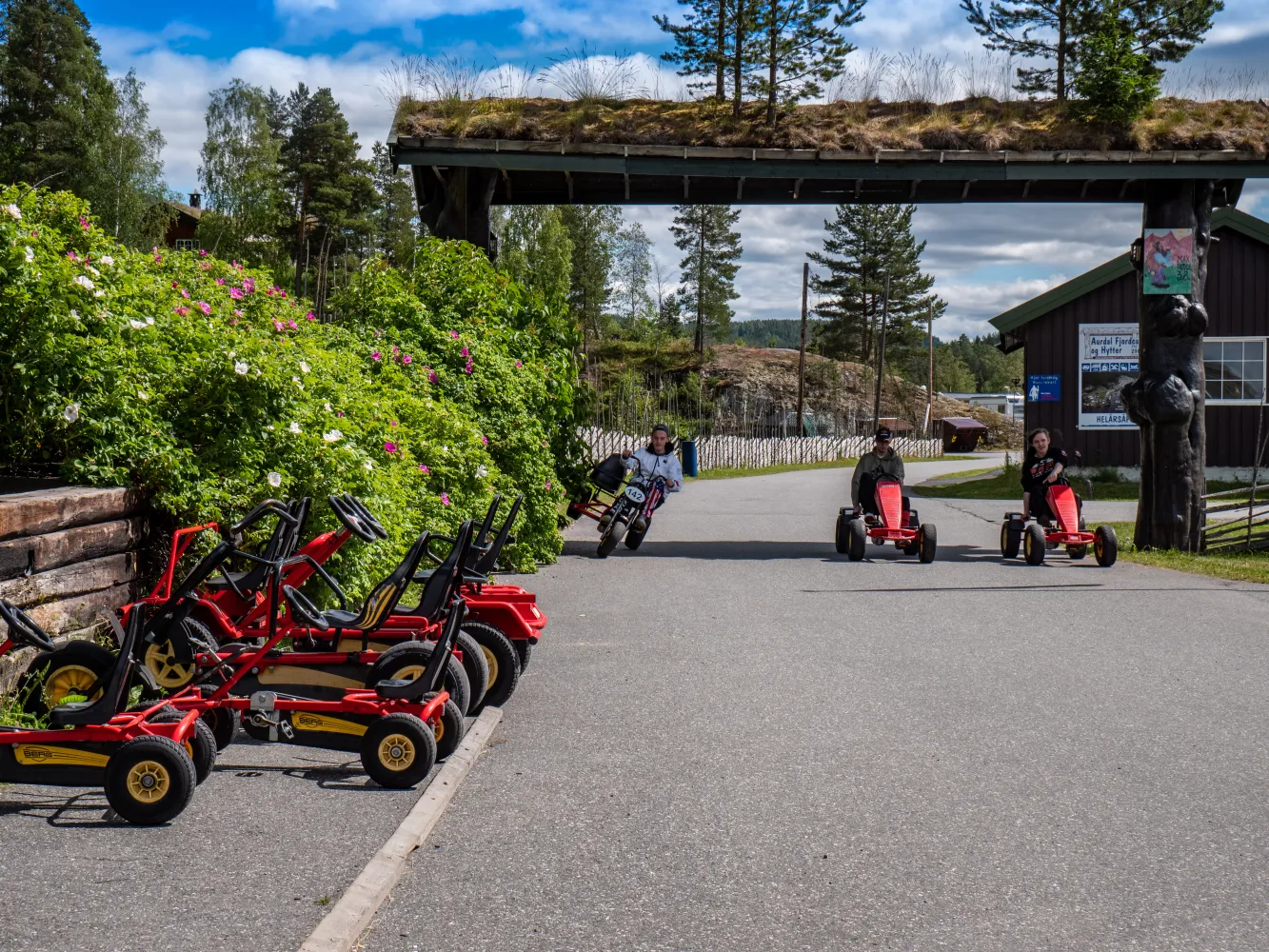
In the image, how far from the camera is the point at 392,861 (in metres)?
4.39

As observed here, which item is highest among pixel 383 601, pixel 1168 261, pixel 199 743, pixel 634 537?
pixel 1168 261

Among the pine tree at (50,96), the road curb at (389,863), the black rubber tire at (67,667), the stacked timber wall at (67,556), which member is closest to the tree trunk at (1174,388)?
the road curb at (389,863)

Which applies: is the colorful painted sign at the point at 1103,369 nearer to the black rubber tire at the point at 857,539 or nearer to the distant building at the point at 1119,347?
the distant building at the point at 1119,347

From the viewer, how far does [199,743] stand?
518cm

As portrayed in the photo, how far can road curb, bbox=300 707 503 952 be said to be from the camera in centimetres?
373

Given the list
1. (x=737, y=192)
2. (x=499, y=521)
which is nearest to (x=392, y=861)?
(x=499, y=521)

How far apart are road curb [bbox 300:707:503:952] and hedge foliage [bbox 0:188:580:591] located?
2.13m

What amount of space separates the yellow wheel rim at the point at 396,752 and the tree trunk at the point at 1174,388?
42.3 ft

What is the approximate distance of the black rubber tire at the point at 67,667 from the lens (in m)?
5.66

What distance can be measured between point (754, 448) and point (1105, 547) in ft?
119

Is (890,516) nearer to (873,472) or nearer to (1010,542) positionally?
(873,472)

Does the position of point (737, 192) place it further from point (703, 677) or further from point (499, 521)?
point (703, 677)

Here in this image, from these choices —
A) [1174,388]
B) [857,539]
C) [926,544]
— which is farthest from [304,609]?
[1174,388]

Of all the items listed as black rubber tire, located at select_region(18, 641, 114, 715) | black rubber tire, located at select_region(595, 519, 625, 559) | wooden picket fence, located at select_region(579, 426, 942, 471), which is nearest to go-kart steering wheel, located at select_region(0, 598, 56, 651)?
black rubber tire, located at select_region(18, 641, 114, 715)
